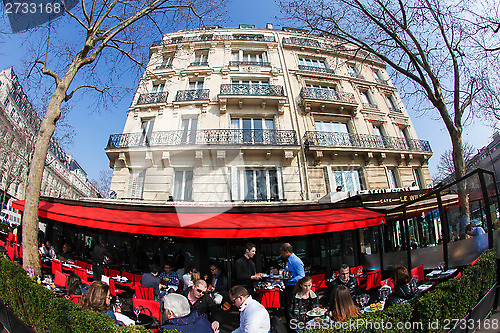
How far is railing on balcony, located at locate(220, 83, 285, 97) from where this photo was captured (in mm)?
9711

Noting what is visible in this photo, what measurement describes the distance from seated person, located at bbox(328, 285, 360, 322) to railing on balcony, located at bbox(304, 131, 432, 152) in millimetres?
6789

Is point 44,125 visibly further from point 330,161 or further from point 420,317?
point 330,161

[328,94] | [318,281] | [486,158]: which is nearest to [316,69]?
[328,94]

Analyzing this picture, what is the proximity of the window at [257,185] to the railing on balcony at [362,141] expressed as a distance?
2256 mm

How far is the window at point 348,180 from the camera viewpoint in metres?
8.83

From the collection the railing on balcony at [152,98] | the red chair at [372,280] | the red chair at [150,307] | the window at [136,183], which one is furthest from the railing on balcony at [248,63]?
the red chair at [150,307]

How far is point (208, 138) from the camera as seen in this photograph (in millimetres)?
8602

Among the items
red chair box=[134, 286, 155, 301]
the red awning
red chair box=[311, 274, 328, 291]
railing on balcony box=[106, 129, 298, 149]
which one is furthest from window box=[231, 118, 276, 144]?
red chair box=[134, 286, 155, 301]

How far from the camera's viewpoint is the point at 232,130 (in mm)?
8906

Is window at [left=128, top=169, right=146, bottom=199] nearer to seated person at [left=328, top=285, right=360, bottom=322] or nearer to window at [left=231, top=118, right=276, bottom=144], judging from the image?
window at [left=231, top=118, right=276, bottom=144]

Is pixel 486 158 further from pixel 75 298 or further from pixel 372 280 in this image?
pixel 75 298

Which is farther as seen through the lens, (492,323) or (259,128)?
(259,128)

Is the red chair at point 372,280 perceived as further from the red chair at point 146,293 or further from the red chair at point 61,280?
the red chair at point 61,280

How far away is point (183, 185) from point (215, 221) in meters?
3.50
